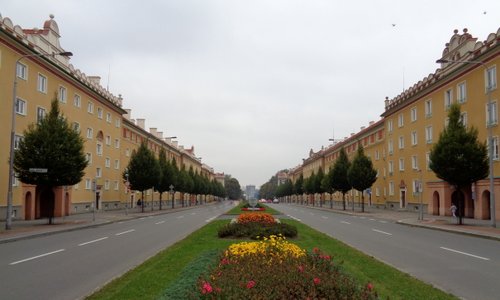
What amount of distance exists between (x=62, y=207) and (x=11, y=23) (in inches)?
609

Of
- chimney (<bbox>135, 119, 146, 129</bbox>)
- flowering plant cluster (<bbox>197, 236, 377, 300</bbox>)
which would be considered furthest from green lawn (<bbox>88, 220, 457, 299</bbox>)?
chimney (<bbox>135, 119, 146, 129</bbox>)

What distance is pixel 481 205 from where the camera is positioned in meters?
34.8

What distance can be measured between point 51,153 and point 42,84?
41.6ft

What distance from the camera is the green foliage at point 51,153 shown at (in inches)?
1071

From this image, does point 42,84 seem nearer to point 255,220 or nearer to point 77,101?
point 77,101

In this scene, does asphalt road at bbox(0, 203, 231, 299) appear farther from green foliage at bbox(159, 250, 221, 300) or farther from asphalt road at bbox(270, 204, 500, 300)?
asphalt road at bbox(270, 204, 500, 300)

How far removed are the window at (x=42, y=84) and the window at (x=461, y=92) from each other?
35913mm

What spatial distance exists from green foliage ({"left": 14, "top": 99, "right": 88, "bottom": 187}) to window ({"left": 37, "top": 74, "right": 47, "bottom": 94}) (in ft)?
29.5

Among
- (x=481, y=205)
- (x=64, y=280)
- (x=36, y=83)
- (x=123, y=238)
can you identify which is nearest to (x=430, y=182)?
(x=481, y=205)

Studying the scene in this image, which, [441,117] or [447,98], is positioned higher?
[447,98]

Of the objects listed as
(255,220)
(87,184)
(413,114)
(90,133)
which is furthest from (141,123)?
(255,220)

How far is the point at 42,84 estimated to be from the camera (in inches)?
1471

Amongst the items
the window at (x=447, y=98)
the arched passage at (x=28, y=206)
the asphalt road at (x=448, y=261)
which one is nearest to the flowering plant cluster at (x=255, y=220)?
the asphalt road at (x=448, y=261)

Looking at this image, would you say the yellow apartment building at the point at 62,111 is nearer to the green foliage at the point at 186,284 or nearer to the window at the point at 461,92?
the green foliage at the point at 186,284
